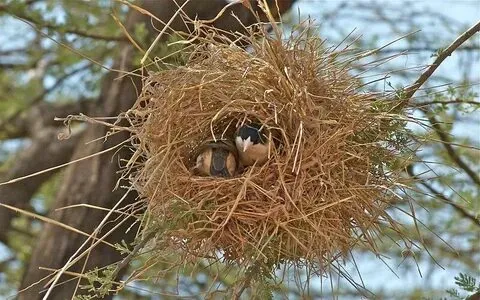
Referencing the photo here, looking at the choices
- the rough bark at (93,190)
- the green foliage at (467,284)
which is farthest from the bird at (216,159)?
the rough bark at (93,190)

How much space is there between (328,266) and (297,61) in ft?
1.17

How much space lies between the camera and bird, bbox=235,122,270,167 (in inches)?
67.6

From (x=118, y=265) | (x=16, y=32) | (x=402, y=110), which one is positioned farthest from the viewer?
(x=16, y=32)

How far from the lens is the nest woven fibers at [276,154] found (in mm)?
1631

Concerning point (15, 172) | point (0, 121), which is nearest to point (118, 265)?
point (15, 172)

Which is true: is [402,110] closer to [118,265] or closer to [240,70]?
[240,70]

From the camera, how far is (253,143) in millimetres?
1726

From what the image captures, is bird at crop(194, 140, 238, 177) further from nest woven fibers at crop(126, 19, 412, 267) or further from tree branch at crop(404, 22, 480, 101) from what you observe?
tree branch at crop(404, 22, 480, 101)

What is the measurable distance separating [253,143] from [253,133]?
18mm

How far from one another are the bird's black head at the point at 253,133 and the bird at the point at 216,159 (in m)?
0.04

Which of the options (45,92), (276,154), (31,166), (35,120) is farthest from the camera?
(35,120)

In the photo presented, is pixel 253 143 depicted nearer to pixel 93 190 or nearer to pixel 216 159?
pixel 216 159

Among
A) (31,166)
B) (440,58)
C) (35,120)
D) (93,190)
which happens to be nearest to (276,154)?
(440,58)

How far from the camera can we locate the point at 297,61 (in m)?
1.67
